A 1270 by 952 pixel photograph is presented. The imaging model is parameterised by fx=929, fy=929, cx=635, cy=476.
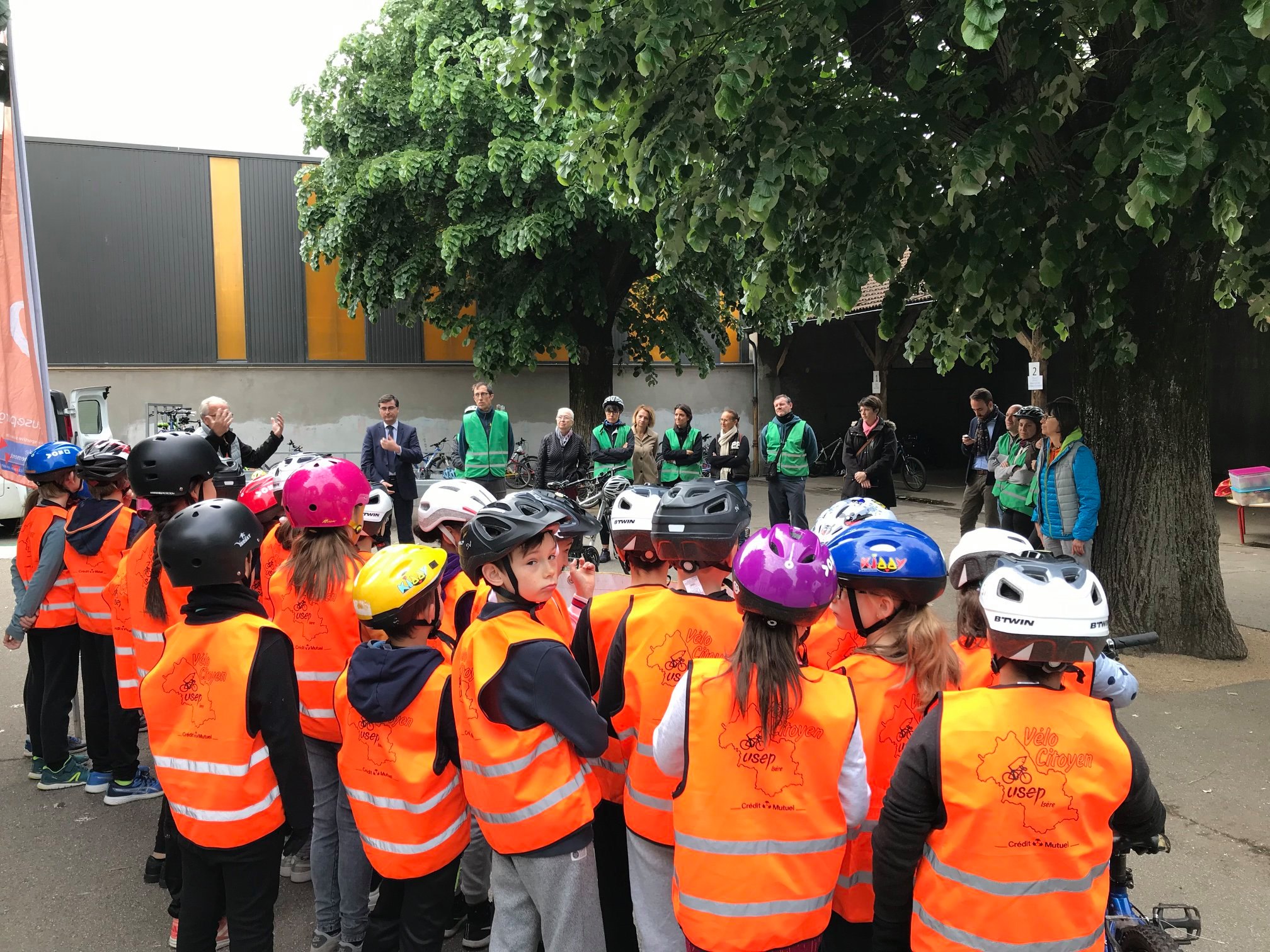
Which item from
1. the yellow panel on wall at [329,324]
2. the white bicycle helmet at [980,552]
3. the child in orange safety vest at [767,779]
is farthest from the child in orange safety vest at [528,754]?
the yellow panel on wall at [329,324]

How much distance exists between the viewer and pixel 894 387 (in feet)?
97.3

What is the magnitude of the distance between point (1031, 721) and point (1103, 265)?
5.10 m

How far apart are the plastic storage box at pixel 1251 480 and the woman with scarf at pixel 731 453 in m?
7.09

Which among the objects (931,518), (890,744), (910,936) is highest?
(890,744)

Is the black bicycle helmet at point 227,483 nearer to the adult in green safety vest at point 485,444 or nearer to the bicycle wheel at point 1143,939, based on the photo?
the bicycle wheel at point 1143,939

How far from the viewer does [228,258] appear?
77.7 ft

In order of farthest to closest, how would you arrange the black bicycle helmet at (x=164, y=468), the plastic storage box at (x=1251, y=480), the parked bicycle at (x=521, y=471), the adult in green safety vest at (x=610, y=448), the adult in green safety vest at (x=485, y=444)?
1. the parked bicycle at (x=521, y=471)
2. the plastic storage box at (x=1251, y=480)
3. the adult in green safety vest at (x=610, y=448)
4. the adult in green safety vest at (x=485, y=444)
5. the black bicycle helmet at (x=164, y=468)

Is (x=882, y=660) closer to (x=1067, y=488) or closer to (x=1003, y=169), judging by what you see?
(x=1003, y=169)

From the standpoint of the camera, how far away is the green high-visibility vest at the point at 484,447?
11250 millimetres

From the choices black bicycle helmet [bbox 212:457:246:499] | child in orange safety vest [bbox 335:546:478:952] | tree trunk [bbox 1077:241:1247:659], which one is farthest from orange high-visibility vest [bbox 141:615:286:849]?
tree trunk [bbox 1077:241:1247:659]

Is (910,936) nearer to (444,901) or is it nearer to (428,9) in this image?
(444,901)

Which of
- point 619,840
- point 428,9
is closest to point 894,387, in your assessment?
point 428,9

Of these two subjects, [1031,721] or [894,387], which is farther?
[894,387]

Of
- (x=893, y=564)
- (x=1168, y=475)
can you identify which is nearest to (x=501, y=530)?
(x=893, y=564)
